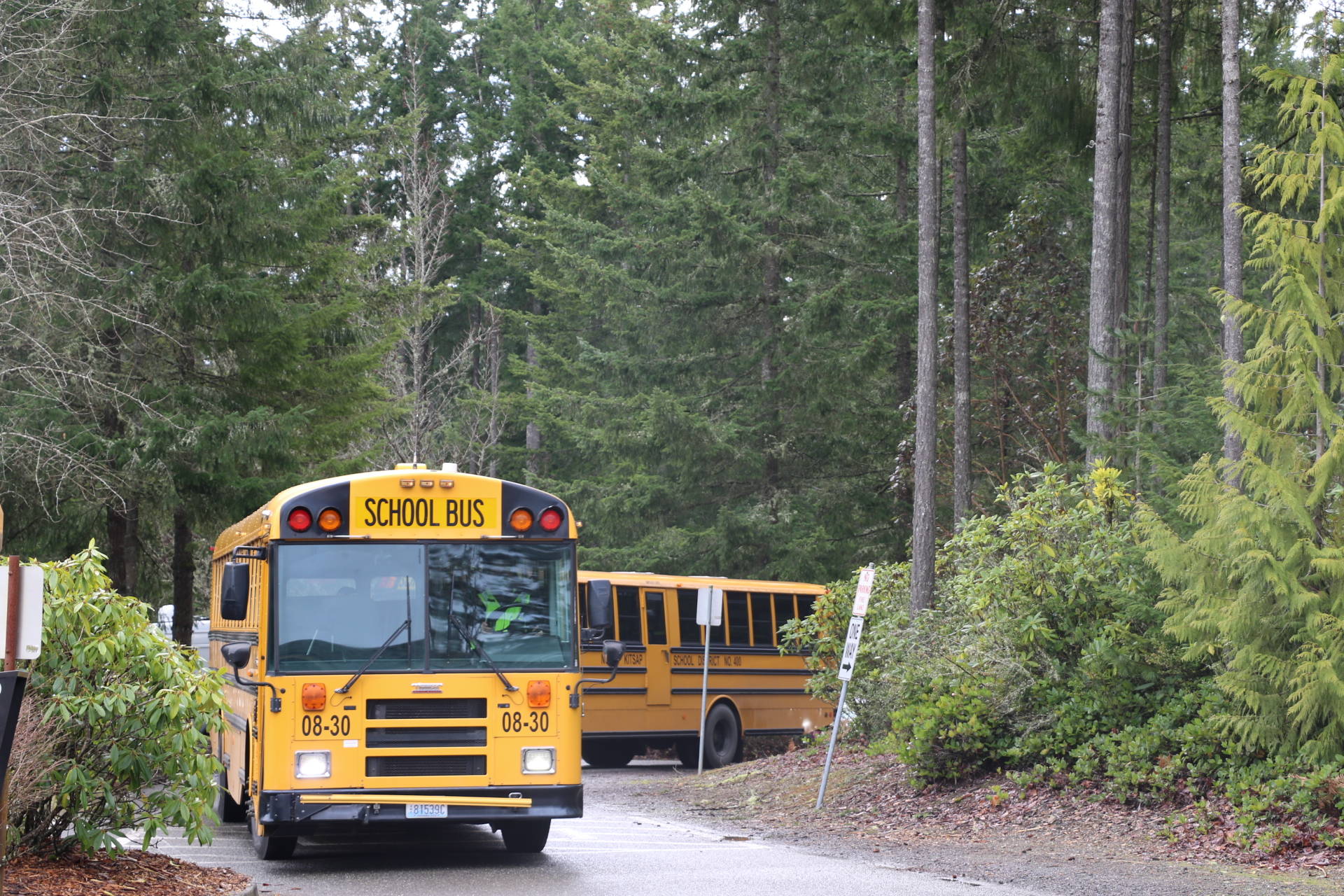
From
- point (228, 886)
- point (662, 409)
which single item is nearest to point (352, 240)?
point (662, 409)

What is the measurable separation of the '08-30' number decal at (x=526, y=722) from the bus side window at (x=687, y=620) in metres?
11.4

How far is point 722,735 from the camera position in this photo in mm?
22750

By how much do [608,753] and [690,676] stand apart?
6.61ft

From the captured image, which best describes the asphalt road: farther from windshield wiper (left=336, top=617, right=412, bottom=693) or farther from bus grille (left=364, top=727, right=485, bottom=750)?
windshield wiper (left=336, top=617, right=412, bottom=693)

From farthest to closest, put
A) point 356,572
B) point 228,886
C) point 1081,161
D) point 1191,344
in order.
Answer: point 1191,344
point 1081,161
point 356,572
point 228,886

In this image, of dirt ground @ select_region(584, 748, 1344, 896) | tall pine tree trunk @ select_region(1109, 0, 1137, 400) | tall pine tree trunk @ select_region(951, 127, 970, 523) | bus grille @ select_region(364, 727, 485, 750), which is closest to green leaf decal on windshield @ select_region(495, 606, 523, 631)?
bus grille @ select_region(364, 727, 485, 750)

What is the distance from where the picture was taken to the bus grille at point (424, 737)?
427 inches

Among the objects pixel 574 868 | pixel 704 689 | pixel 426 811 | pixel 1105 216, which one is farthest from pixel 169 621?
pixel 426 811

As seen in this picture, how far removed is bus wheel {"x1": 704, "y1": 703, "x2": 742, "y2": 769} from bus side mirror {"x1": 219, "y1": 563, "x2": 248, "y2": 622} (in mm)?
12695

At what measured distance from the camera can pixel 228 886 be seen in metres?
9.03

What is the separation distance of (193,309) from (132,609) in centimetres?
1357

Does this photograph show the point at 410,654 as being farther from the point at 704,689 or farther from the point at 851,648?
the point at 704,689

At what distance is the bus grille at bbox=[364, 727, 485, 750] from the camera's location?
10.8 m

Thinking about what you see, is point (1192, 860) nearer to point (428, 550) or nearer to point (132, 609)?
point (428, 550)
